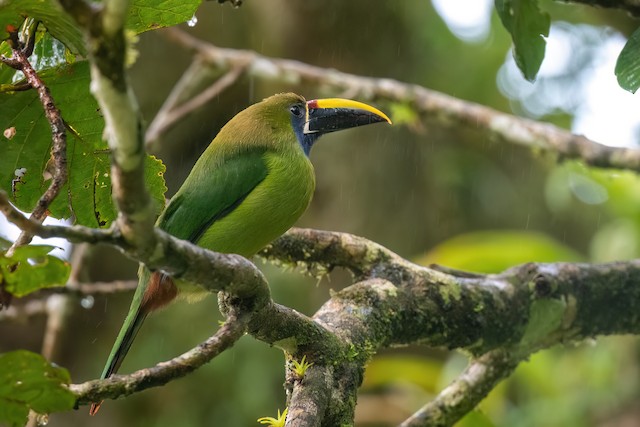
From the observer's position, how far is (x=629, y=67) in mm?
1822

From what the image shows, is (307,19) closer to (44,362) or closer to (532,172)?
(532,172)

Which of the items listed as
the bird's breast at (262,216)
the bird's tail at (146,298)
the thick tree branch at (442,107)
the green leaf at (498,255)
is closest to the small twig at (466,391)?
the bird's breast at (262,216)

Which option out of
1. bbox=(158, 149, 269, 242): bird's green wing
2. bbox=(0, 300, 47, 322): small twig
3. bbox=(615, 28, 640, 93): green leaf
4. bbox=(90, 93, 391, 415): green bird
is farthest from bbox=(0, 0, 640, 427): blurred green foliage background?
bbox=(615, 28, 640, 93): green leaf

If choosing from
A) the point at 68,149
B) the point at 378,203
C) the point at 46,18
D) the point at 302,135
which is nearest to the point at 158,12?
the point at 46,18

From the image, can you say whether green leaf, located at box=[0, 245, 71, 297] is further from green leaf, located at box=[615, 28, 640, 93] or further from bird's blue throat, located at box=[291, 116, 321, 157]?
bird's blue throat, located at box=[291, 116, 321, 157]

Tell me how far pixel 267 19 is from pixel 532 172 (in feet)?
8.54

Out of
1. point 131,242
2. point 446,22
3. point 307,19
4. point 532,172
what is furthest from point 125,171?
point 532,172

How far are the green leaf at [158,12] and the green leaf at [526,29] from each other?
0.77 meters

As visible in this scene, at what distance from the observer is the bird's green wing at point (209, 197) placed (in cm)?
266

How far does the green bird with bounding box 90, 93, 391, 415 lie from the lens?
8.13 ft

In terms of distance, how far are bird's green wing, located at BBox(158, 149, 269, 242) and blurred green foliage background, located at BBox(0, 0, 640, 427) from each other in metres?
2.25

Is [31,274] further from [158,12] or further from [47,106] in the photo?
[158,12]

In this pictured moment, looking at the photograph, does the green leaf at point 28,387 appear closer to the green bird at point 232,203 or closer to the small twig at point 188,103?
the green bird at point 232,203

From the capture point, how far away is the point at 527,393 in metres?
5.83
